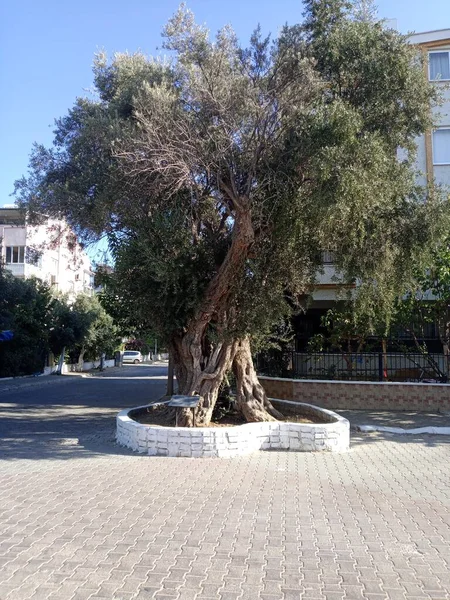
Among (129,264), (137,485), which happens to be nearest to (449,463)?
(137,485)

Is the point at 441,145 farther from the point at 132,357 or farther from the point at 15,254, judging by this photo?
the point at 132,357

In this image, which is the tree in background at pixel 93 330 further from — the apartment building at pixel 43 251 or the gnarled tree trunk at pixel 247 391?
the gnarled tree trunk at pixel 247 391

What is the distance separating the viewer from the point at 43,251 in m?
14.5

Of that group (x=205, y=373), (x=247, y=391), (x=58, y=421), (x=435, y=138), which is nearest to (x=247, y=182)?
(x=205, y=373)

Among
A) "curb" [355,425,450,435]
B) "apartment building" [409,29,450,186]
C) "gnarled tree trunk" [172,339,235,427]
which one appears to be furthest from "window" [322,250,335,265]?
"apartment building" [409,29,450,186]

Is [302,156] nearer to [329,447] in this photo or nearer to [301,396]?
[329,447]

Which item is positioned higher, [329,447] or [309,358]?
[309,358]

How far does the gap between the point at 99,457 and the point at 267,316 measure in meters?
3.81

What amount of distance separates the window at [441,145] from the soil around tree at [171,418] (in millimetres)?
11743

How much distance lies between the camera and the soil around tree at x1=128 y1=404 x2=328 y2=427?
10725 millimetres

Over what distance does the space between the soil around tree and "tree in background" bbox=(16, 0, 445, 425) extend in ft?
1.82

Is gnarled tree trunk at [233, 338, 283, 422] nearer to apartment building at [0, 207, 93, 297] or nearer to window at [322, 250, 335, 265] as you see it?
window at [322, 250, 335, 265]

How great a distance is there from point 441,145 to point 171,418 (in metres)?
14.0

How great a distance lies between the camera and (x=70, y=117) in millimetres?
12820
